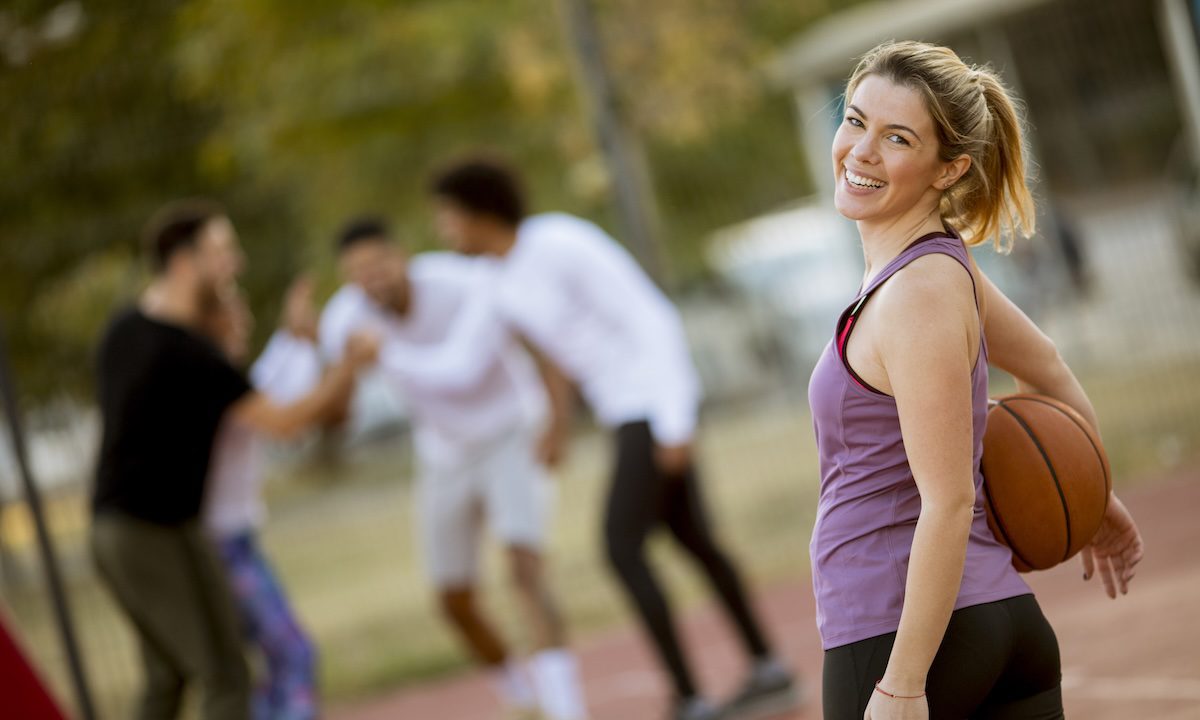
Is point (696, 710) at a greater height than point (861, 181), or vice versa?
point (861, 181)

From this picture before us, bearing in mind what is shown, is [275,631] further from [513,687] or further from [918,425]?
[918,425]

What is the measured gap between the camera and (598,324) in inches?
239

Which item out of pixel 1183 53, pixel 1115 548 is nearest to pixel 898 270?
pixel 1115 548

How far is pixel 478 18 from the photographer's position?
1402cm

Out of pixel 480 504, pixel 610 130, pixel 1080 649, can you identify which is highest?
pixel 610 130

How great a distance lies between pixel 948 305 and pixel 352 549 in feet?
27.3

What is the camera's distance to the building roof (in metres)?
12.0

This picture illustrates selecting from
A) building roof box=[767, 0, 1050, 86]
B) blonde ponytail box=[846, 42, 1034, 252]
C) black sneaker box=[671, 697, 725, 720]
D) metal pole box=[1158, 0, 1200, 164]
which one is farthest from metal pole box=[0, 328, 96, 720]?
→ metal pole box=[1158, 0, 1200, 164]

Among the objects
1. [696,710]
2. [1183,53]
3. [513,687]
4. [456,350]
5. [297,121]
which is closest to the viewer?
[696,710]

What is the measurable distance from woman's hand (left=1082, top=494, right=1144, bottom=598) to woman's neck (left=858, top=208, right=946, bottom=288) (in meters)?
0.70

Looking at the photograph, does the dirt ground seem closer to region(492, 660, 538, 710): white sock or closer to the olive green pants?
region(492, 660, 538, 710): white sock

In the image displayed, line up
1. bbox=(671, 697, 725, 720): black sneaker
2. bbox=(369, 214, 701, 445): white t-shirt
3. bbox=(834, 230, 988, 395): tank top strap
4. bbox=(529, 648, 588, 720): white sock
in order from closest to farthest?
bbox=(834, 230, 988, 395): tank top strap
bbox=(671, 697, 725, 720): black sneaker
bbox=(369, 214, 701, 445): white t-shirt
bbox=(529, 648, 588, 720): white sock

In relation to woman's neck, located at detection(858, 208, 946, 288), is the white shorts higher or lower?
lower

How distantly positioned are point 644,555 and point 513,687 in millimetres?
1303
